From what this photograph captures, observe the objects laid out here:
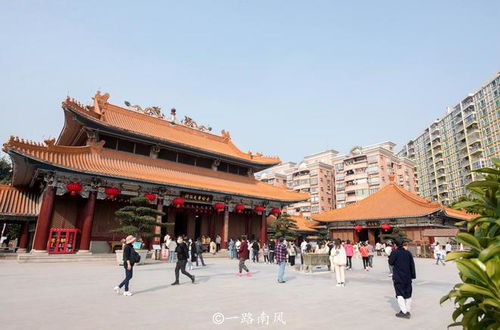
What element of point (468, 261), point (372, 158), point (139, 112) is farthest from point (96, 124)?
point (372, 158)

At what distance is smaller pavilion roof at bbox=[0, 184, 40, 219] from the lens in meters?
19.0

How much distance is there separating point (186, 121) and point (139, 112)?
14.7ft

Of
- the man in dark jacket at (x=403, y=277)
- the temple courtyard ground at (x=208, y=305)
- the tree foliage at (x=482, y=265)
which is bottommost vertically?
the temple courtyard ground at (x=208, y=305)

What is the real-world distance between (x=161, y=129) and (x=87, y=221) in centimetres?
1039

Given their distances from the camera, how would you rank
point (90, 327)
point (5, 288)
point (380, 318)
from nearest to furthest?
point (90, 327), point (380, 318), point (5, 288)

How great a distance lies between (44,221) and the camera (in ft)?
57.0

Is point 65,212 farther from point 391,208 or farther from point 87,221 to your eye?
point 391,208

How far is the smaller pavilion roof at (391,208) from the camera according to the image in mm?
29484

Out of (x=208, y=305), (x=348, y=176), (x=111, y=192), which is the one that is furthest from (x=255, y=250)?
(x=348, y=176)

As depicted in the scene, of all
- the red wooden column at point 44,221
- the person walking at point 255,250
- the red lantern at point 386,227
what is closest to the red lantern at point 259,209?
the person walking at point 255,250

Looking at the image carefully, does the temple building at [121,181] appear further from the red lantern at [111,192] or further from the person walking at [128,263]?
the person walking at [128,263]

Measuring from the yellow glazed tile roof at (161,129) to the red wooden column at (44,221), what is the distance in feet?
17.3

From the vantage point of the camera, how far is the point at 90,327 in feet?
16.0

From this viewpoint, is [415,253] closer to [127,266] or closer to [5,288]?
[127,266]
